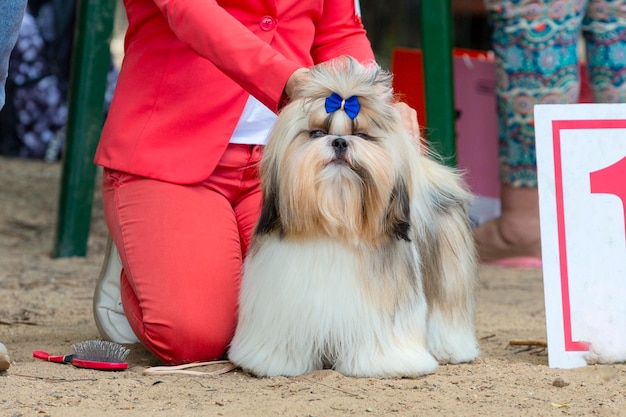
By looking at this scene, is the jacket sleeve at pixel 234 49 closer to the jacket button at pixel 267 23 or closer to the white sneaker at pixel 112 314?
the jacket button at pixel 267 23

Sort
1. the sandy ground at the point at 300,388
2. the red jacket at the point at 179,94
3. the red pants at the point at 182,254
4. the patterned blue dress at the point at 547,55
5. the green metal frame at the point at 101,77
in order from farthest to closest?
1. the green metal frame at the point at 101,77
2. the patterned blue dress at the point at 547,55
3. the red jacket at the point at 179,94
4. the red pants at the point at 182,254
5. the sandy ground at the point at 300,388

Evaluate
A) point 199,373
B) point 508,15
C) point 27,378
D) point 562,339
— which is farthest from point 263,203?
point 508,15

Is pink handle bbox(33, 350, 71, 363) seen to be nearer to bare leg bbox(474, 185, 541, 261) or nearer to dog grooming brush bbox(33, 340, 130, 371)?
dog grooming brush bbox(33, 340, 130, 371)

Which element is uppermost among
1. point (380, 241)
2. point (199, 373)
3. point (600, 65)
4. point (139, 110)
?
point (600, 65)

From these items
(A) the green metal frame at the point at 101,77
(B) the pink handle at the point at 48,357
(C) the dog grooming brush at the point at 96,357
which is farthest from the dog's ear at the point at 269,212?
(A) the green metal frame at the point at 101,77

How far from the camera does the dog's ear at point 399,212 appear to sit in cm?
223

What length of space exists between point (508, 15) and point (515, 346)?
186 cm

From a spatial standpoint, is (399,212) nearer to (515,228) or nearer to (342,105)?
(342,105)

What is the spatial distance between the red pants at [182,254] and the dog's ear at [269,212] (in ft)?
1.25

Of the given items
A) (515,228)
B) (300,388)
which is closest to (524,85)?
(515,228)

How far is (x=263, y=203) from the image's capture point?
2303 mm

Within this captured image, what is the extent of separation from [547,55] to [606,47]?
281 millimetres

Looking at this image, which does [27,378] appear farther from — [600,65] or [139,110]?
[600,65]

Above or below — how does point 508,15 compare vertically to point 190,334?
above
